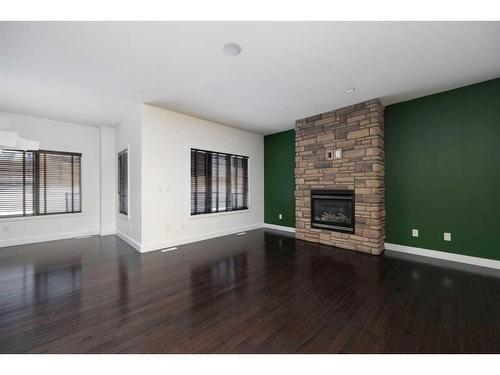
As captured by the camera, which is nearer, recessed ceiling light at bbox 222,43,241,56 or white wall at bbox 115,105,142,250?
recessed ceiling light at bbox 222,43,241,56

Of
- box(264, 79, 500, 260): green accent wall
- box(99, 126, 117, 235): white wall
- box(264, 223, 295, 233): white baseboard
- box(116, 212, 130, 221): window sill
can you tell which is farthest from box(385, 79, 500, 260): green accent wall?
box(99, 126, 117, 235): white wall

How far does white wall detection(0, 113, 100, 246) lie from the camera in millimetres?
4590

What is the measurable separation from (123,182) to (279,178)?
4.04 meters

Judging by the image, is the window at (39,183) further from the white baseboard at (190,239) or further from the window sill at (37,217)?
the white baseboard at (190,239)

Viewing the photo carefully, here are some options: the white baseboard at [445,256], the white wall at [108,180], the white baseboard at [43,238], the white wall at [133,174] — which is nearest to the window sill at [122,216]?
the white wall at [133,174]

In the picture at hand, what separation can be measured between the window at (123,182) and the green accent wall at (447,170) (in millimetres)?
5616

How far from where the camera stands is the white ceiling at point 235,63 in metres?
2.12

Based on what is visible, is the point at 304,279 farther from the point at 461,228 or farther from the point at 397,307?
the point at 461,228

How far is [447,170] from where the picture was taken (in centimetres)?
366

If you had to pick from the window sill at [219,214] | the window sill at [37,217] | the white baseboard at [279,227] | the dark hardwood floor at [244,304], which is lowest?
the dark hardwood floor at [244,304]

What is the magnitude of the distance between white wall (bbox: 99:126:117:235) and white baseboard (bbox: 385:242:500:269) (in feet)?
21.1

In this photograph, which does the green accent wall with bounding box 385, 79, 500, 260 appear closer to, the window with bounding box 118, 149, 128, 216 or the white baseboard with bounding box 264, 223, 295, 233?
the white baseboard with bounding box 264, 223, 295, 233

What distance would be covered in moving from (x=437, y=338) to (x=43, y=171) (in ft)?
23.2
